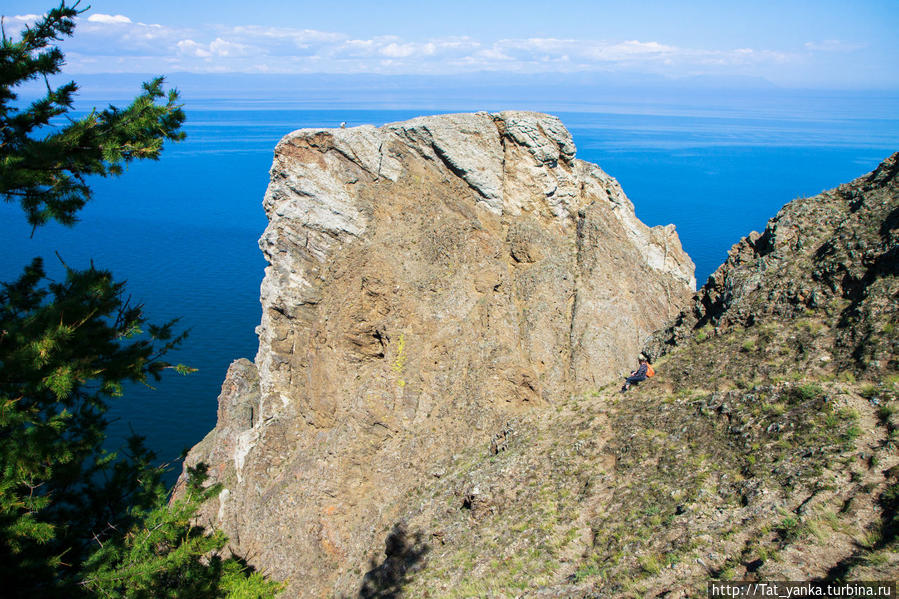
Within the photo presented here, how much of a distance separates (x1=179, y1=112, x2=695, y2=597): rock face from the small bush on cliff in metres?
11.8

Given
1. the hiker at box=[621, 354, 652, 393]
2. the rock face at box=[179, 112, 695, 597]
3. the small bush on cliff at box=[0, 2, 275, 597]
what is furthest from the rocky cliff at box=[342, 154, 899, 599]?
the small bush on cliff at box=[0, 2, 275, 597]

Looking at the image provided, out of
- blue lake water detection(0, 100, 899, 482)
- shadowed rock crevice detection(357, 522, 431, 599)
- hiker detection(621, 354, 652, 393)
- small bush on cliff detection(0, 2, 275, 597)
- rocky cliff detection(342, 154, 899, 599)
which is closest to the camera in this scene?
small bush on cliff detection(0, 2, 275, 597)

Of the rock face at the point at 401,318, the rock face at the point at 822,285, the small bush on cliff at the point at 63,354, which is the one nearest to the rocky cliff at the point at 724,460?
the rock face at the point at 822,285

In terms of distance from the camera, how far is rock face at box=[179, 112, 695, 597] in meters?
24.4

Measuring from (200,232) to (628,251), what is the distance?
89.6 metres

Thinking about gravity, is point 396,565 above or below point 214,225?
below

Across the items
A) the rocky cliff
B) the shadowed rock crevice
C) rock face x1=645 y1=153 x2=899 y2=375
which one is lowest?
the shadowed rock crevice

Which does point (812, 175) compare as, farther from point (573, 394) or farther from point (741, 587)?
point (741, 587)

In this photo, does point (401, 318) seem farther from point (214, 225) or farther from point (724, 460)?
point (214, 225)

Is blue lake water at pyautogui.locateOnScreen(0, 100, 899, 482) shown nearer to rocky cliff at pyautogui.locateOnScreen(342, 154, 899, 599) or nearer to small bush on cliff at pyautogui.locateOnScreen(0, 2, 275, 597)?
rocky cliff at pyautogui.locateOnScreen(342, 154, 899, 599)

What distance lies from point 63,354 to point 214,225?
10425 cm

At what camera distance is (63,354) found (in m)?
9.28

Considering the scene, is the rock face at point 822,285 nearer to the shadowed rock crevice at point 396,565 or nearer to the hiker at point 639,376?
the hiker at point 639,376

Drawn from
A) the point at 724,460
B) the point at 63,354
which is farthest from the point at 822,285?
the point at 63,354
